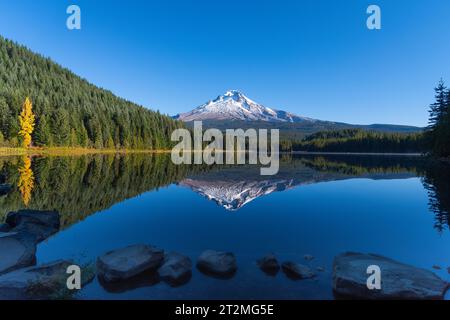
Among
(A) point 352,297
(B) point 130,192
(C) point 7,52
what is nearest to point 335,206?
(A) point 352,297

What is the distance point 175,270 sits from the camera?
12688mm

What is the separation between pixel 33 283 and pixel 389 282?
42.9 ft

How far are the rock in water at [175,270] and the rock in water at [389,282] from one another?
241 inches

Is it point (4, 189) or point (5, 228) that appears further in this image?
point (4, 189)

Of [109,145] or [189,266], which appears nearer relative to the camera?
[189,266]

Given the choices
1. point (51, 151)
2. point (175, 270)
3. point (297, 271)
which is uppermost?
point (51, 151)

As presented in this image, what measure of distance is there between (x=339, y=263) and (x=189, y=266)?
6.61 m

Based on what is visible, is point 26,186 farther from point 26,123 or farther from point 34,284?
point 26,123

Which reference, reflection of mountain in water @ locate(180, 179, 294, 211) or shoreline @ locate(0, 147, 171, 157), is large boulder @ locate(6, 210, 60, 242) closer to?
reflection of mountain in water @ locate(180, 179, 294, 211)

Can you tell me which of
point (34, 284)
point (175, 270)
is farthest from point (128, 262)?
point (34, 284)

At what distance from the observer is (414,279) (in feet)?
37.1

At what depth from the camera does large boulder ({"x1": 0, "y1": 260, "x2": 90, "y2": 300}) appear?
10.2 m

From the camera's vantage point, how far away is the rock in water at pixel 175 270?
1229 centimetres
